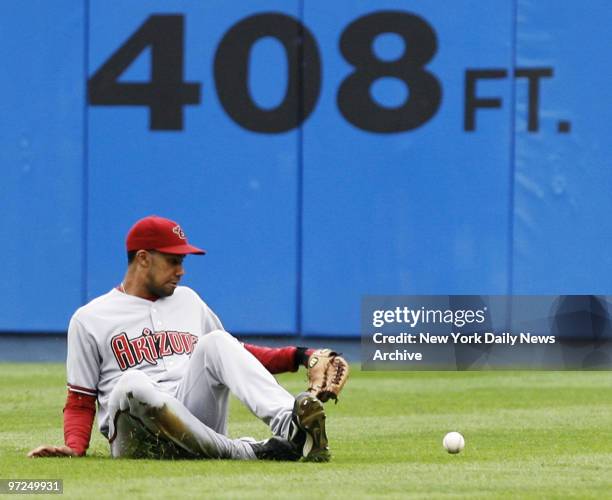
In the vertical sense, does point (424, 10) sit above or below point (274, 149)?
above

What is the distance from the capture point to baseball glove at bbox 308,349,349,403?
6031 millimetres

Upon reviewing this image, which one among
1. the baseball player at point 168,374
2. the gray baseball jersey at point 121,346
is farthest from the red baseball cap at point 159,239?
the gray baseball jersey at point 121,346

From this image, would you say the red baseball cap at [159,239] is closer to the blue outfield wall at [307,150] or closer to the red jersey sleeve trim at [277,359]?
the red jersey sleeve trim at [277,359]

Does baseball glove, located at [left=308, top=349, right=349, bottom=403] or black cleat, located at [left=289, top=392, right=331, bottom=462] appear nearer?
black cleat, located at [left=289, top=392, right=331, bottom=462]

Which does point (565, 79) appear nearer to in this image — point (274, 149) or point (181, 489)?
point (274, 149)

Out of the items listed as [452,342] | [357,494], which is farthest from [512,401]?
[357,494]

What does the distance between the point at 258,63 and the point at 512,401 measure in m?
4.62

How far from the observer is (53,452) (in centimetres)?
629

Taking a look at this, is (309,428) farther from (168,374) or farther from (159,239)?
(159,239)

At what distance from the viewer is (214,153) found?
13.6 metres

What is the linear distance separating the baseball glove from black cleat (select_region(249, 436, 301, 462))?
22cm

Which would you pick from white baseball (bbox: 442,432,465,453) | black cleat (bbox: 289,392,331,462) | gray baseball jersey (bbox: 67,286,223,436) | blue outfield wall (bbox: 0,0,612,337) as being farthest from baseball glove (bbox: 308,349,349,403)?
blue outfield wall (bbox: 0,0,612,337)

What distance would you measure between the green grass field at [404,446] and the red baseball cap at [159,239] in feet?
2.74

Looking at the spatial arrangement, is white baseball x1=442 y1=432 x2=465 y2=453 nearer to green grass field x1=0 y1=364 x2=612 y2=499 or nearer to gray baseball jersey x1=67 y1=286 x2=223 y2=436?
green grass field x1=0 y1=364 x2=612 y2=499
